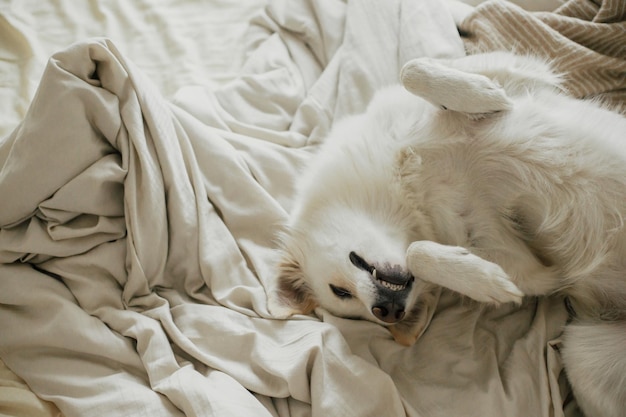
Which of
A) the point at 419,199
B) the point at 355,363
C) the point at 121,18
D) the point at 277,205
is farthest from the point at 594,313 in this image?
the point at 121,18

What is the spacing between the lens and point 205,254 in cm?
189

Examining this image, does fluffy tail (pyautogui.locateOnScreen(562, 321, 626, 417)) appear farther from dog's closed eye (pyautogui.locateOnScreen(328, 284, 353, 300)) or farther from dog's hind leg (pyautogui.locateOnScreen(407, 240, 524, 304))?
dog's closed eye (pyautogui.locateOnScreen(328, 284, 353, 300))

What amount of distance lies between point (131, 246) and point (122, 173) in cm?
24

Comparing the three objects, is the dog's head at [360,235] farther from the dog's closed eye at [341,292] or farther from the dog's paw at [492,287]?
the dog's paw at [492,287]

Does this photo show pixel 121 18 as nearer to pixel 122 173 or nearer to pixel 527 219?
pixel 122 173

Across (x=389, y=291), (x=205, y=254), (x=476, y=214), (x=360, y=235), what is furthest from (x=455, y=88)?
(x=205, y=254)

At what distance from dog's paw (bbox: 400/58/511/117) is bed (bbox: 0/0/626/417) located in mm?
508

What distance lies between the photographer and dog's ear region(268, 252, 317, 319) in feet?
6.10

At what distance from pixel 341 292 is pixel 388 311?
19 centimetres

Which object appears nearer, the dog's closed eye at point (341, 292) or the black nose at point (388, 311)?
the black nose at point (388, 311)

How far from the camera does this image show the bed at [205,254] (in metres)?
1.64

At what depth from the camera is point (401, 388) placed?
66.8 inches

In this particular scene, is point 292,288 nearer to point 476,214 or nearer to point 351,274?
point 351,274

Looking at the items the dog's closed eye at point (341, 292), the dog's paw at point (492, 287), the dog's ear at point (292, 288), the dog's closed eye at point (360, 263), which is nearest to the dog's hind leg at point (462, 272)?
the dog's paw at point (492, 287)
